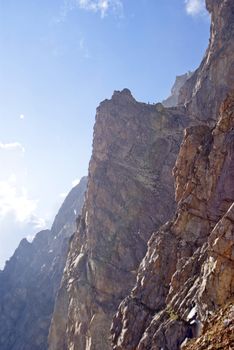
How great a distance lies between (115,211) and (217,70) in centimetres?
3260

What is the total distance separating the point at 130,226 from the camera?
79938mm

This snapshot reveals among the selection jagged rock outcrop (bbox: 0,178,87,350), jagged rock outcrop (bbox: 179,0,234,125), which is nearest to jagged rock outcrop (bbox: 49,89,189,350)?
jagged rock outcrop (bbox: 179,0,234,125)

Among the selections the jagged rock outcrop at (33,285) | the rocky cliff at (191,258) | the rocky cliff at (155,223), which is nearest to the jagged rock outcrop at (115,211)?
the rocky cliff at (155,223)

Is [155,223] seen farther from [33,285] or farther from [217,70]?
[33,285]

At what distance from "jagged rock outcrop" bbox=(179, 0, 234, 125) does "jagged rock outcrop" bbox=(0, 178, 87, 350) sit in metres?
65.2

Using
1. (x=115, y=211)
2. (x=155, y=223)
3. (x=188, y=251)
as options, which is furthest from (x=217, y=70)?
(x=188, y=251)

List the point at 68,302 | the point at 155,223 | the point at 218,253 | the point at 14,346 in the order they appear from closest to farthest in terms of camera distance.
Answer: the point at 218,253
the point at 155,223
the point at 68,302
the point at 14,346

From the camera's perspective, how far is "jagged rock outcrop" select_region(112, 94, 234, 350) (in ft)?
119

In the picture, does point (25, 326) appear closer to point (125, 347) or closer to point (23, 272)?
point (23, 272)

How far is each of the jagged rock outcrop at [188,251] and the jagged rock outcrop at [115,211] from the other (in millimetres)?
23378

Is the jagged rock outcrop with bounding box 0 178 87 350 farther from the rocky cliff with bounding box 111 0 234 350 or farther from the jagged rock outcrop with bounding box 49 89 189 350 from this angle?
the rocky cliff with bounding box 111 0 234 350

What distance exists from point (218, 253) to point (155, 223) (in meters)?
43.3

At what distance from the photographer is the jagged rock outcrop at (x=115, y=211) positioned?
246 ft

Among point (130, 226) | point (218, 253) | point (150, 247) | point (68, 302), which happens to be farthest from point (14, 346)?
point (218, 253)
